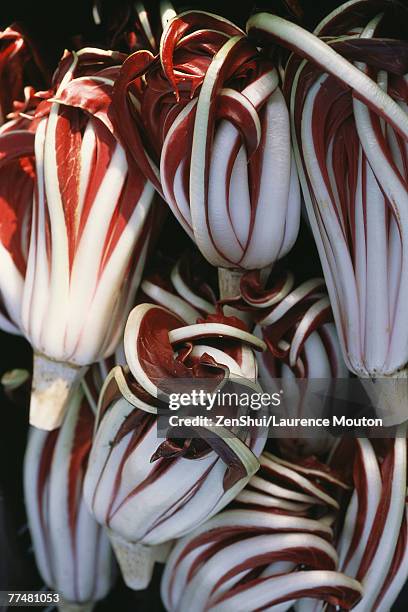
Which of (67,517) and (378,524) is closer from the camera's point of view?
(378,524)

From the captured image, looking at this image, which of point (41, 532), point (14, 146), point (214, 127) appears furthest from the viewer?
point (41, 532)

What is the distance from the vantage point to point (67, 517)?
775mm

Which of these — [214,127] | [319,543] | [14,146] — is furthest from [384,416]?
[14,146]

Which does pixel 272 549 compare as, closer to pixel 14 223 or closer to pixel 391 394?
pixel 391 394

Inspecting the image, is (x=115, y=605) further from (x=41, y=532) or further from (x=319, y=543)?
(x=319, y=543)

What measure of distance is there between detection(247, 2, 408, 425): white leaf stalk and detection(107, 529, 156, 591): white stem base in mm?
281

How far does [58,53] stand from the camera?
2.35ft

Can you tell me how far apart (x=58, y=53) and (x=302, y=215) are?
12.6 inches

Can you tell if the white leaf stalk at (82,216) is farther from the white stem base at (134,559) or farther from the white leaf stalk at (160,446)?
the white stem base at (134,559)

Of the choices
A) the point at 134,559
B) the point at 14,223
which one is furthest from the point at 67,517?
the point at 14,223

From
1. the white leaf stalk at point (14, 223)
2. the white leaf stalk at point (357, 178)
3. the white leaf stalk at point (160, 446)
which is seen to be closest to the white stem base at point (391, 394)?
the white leaf stalk at point (357, 178)

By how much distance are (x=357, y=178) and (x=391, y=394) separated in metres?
0.19

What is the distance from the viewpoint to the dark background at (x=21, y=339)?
0.63 metres

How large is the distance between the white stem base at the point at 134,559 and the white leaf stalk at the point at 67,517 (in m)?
0.09
